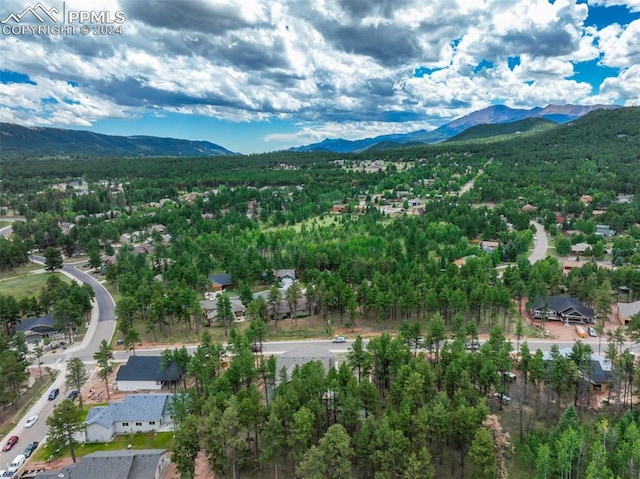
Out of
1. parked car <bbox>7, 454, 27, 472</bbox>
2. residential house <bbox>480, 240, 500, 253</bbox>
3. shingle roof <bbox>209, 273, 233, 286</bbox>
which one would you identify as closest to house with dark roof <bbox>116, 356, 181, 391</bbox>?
parked car <bbox>7, 454, 27, 472</bbox>

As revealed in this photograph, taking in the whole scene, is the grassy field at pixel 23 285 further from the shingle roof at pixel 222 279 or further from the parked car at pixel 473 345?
the parked car at pixel 473 345

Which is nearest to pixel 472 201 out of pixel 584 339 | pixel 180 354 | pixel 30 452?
pixel 584 339

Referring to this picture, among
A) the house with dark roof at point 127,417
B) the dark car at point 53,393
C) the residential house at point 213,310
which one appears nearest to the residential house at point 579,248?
the residential house at point 213,310

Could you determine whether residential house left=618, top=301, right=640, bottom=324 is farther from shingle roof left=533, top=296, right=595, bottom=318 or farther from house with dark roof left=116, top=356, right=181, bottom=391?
house with dark roof left=116, top=356, right=181, bottom=391

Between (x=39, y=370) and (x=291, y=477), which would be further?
(x=39, y=370)

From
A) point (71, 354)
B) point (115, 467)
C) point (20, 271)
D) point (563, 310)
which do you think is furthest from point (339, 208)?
point (115, 467)

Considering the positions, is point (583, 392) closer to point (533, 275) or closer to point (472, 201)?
point (533, 275)

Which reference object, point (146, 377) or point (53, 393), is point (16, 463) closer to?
point (53, 393)
